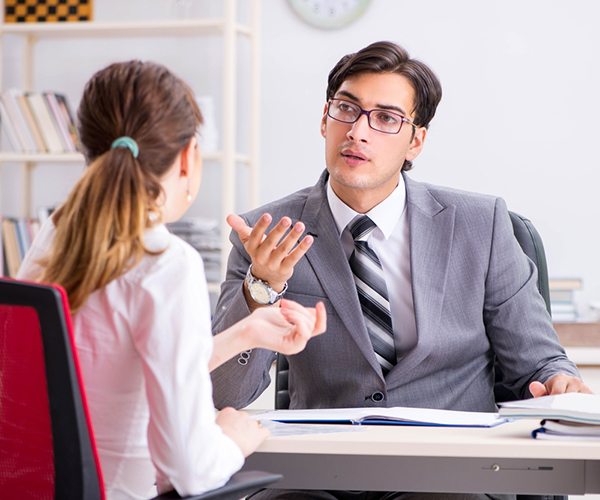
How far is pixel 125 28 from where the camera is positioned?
2.79 meters

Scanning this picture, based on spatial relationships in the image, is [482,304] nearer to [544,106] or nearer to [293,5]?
[544,106]

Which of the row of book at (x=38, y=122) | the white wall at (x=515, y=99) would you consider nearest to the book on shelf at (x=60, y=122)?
the row of book at (x=38, y=122)

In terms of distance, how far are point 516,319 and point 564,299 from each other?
1.16 metres

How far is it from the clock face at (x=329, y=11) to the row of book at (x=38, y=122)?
106 centimetres

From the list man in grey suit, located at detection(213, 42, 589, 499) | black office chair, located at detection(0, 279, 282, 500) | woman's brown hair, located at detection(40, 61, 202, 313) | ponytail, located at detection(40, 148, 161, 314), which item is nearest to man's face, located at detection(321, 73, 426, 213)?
man in grey suit, located at detection(213, 42, 589, 499)

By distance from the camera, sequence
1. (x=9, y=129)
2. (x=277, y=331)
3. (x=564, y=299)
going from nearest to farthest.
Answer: (x=277, y=331), (x=564, y=299), (x=9, y=129)

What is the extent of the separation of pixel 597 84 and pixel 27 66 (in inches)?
95.7

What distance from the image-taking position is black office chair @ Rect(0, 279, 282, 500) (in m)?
0.73

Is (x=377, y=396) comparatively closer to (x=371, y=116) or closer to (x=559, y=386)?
(x=559, y=386)

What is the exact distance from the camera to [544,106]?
2826 mm

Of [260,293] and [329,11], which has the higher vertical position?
[329,11]

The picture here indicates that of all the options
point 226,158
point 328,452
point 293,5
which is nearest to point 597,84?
point 293,5

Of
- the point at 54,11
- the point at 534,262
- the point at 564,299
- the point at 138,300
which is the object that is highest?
the point at 54,11

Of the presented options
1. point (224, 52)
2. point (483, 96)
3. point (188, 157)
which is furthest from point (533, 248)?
point (224, 52)
